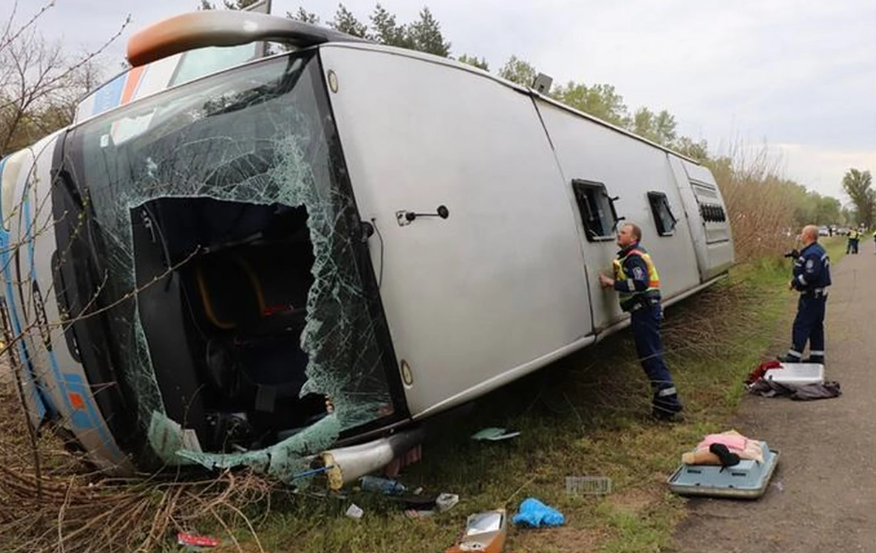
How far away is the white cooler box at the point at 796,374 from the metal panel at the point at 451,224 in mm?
2959

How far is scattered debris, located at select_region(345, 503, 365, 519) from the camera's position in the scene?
3346mm

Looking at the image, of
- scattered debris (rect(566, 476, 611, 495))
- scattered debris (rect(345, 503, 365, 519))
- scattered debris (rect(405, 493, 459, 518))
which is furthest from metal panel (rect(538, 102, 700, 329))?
scattered debris (rect(345, 503, 365, 519))

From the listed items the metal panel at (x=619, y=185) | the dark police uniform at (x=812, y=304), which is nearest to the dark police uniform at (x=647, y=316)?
the metal panel at (x=619, y=185)

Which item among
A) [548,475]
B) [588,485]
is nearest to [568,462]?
[548,475]

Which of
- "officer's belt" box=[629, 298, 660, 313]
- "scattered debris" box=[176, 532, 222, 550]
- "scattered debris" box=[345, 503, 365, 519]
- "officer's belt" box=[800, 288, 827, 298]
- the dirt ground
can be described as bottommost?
the dirt ground

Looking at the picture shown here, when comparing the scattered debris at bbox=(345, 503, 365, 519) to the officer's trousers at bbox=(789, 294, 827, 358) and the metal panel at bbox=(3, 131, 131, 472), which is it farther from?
the officer's trousers at bbox=(789, 294, 827, 358)

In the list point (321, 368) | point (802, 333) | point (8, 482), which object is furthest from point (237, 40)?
point (802, 333)

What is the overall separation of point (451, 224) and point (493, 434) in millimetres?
1795

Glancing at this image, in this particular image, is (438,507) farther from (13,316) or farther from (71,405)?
(13,316)

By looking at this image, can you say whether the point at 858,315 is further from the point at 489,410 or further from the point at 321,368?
the point at 321,368

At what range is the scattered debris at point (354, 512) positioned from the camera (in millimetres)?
3346

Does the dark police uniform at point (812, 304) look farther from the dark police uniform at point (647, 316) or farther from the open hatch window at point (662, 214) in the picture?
the dark police uniform at point (647, 316)

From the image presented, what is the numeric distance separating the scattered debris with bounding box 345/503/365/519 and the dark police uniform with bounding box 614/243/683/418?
254cm

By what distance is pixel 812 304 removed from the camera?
23.5 feet
